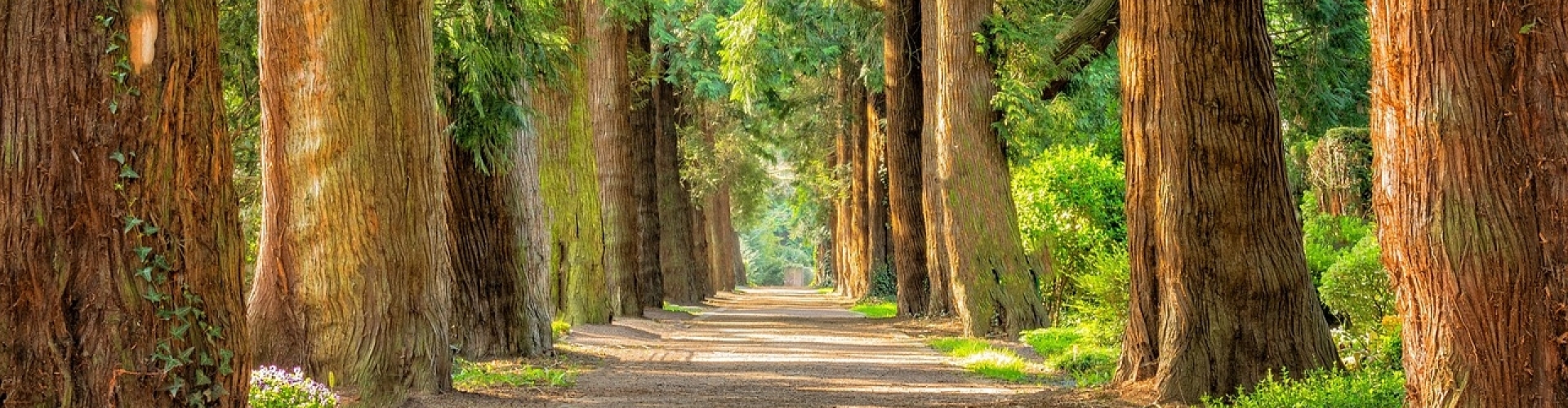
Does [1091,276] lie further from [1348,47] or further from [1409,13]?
[1409,13]

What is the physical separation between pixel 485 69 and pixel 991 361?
5.23m

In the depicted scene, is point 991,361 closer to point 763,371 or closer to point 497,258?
point 763,371

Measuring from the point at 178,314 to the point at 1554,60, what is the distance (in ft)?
16.7

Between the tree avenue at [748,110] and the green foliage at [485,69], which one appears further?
the green foliage at [485,69]

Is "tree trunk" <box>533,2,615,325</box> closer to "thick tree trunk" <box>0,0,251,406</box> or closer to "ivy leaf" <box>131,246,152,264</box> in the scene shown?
"thick tree trunk" <box>0,0,251,406</box>

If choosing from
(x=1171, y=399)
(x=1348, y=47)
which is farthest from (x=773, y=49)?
(x=1171, y=399)

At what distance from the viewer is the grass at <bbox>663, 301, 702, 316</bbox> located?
32.0 m

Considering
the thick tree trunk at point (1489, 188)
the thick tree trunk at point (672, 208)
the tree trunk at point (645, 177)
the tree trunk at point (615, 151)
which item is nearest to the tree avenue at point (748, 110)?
the thick tree trunk at point (1489, 188)

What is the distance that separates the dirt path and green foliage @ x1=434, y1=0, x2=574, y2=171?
2.27 m

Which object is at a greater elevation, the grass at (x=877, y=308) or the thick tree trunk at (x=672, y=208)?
the thick tree trunk at (x=672, y=208)

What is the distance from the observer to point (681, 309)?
3347 centimetres

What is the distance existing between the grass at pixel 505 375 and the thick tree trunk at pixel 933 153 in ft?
23.9

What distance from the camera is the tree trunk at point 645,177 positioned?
2930 centimetres

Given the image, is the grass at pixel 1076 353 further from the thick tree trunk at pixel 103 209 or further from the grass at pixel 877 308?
the grass at pixel 877 308
